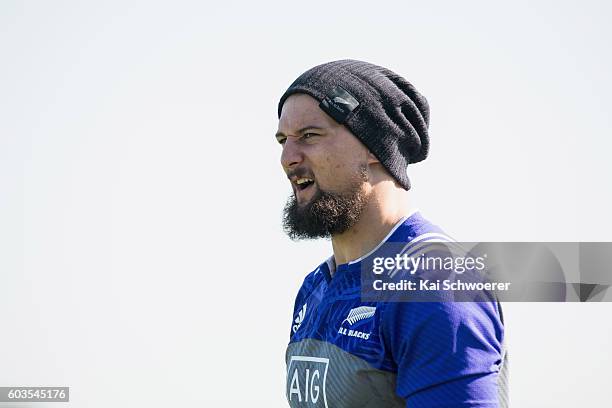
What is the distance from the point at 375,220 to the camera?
13.6 ft

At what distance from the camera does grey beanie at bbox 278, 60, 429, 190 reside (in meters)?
4.31

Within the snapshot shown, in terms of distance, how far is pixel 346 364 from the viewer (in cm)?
363

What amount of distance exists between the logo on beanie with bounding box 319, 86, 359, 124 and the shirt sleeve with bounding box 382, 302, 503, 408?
49.3 inches

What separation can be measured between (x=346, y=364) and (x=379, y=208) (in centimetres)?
93

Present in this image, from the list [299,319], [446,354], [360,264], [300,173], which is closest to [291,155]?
[300,173]

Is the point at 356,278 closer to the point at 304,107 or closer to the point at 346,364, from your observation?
the point at 346,364

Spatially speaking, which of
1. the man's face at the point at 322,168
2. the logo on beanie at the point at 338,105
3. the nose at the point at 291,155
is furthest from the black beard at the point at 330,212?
the logo on beanie at the point at 338,105

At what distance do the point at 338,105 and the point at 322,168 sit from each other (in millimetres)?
363

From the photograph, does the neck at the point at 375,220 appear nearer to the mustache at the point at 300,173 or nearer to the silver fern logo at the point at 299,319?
the mustache at the point at 300,173

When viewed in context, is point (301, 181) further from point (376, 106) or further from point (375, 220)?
point (376, 106)

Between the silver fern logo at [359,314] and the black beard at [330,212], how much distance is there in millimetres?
551

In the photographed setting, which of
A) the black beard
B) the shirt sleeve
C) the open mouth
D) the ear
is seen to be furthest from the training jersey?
the open mouth

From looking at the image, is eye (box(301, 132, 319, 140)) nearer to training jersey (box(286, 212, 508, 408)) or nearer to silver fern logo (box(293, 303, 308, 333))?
training jersey (box(286, 212, 508, 408))

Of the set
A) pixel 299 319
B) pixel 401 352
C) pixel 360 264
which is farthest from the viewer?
pixel 299 319
